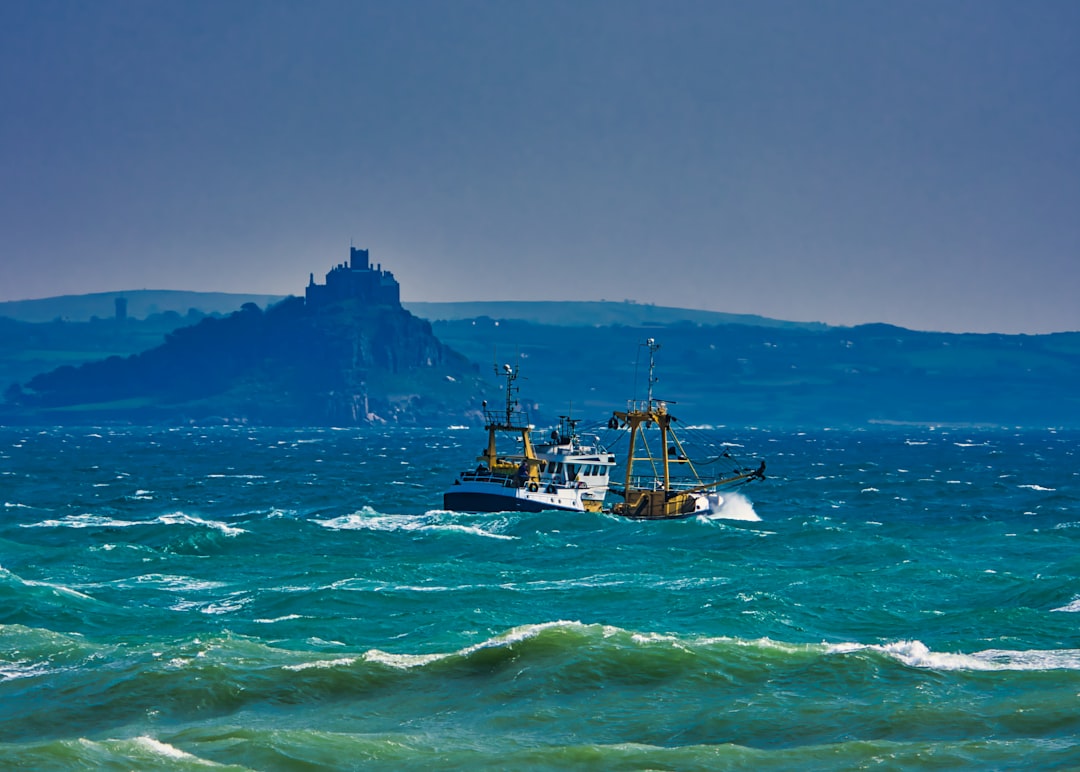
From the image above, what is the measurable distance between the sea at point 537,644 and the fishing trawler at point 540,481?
4164 millimetres

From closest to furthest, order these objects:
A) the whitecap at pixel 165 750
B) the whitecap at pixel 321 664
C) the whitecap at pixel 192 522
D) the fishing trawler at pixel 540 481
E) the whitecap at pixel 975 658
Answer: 1. the whitecap at pixel 165 750
2. the whitecap at pixel 975 658
3. the whitecap at pixel 321 664
4. the whitecap at pixel 192 522
5. the fishing trawler at pixel 540 481

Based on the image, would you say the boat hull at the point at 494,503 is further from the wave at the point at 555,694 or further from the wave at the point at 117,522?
the wave at the point at 555,694

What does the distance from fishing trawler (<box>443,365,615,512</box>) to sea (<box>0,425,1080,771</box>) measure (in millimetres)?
4164

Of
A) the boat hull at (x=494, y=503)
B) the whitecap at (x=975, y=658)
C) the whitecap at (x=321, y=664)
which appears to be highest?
the whitecap at (x=975, y=658)

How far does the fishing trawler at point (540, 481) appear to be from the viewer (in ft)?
277

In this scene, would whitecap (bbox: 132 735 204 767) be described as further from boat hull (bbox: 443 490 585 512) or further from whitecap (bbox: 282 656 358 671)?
boat hull (bbox: 443 490 585 512)

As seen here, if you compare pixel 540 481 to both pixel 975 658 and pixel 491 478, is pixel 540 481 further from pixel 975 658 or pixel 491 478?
pixel 975 658

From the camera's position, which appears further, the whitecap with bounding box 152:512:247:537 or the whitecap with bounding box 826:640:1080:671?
the whitecap with bounding box 152:512:247:537

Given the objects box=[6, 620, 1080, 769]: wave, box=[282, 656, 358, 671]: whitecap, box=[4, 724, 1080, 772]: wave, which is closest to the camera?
box=[4, 724, 1080, 772]: wave

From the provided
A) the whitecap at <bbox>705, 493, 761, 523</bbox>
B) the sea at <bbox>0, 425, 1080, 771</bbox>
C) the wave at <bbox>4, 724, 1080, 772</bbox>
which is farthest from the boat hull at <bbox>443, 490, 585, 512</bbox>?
the wave at <bbox>4, 724, 1080, 772</bbox>

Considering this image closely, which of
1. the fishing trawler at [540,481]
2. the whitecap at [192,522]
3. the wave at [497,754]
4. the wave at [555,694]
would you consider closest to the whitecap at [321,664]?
the wave at [555,694]

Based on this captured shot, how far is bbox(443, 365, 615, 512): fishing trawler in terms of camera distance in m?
84.4

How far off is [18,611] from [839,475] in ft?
360

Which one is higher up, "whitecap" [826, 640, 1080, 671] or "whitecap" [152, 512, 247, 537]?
"whitecap" [826, 640, 1080, 671]
